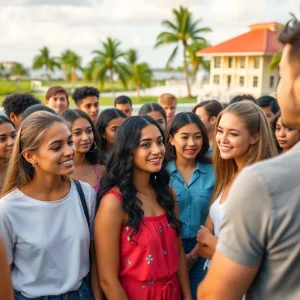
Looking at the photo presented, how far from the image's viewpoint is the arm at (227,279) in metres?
1.23

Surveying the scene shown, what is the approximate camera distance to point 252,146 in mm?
3051

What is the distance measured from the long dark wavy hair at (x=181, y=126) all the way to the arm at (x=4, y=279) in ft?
8.24

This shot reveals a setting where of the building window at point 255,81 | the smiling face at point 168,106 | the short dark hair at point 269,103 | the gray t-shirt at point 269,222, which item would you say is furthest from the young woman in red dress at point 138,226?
the building window at point 255,81

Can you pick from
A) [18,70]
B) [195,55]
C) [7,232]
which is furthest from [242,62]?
[18,70]

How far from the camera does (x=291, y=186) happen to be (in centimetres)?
113

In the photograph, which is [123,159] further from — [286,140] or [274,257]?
[286,140]

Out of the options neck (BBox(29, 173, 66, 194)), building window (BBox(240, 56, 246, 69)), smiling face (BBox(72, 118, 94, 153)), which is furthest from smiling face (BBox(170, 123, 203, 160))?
building window (BBox(240, 56, 246, 69))

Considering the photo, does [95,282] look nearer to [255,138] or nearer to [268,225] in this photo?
[255,138]

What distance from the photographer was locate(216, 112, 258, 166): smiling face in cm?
302

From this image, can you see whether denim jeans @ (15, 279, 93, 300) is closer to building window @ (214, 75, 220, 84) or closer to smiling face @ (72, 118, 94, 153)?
smiling face @ (72, 118, 94, 153)

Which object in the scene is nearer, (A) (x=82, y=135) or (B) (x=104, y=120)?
(A) (x=82, y=135)

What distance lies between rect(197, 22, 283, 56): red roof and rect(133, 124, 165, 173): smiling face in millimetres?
38368

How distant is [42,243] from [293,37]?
1744 mm

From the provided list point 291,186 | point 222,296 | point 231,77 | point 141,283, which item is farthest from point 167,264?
point 231,77
